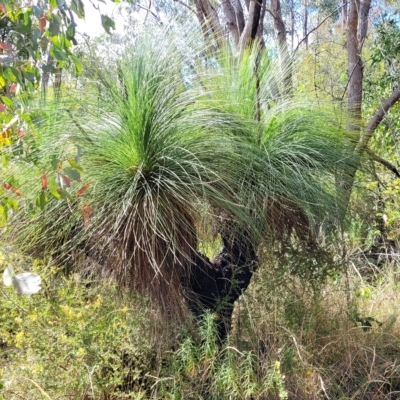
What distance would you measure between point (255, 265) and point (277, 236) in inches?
6.8

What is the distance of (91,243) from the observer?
1.76 metres

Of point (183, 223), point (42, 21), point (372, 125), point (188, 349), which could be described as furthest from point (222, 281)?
point (42, 21)

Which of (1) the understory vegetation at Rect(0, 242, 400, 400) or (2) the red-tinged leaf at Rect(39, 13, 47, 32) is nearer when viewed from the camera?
(2) the red-tinged leaf at Rect(39, 13, 47, 32)

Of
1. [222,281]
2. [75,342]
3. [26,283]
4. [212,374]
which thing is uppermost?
[26,283]

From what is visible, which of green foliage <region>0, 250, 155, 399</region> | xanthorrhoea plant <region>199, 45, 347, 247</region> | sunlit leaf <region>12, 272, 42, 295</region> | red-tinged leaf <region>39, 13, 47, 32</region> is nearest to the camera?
sunlit leaf <region>12, 272, 42, 295</region>

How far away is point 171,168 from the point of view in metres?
1.70

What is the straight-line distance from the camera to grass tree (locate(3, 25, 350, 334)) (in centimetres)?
167

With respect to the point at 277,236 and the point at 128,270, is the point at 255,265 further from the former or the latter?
the point at 128,270

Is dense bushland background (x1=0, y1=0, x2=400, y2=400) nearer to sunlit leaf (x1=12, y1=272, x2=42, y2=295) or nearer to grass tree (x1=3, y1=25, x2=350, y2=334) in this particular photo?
grass tree (x1=3, y1=25, x2=350, y2=334)

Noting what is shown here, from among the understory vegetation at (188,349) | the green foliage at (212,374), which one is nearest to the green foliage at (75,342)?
the understory vegetation at (188,349)

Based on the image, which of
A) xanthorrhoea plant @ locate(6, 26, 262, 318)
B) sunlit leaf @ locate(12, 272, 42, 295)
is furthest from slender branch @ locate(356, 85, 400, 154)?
sunlit leaf @ locate(12, 272, 42, 295)

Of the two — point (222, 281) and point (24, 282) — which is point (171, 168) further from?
point (24, 282)

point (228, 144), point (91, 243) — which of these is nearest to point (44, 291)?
point (91, 243)

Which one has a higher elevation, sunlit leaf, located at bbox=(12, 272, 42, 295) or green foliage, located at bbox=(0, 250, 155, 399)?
sunlit leaf, located at bbox=(12, 272, 42, 295)
